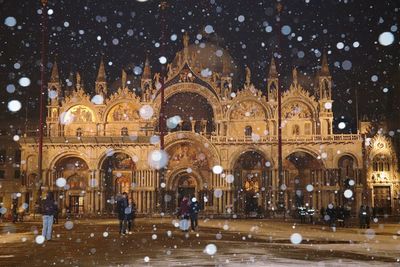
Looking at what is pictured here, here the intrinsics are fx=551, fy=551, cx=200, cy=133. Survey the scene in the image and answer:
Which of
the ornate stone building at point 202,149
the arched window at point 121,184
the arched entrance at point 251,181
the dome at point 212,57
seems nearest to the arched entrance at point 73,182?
the ornate stone building at point 202,149

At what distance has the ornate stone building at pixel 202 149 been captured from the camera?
58.6 metres

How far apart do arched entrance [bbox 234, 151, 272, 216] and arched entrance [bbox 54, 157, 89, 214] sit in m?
17.3

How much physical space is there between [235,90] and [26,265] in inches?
→ 1999

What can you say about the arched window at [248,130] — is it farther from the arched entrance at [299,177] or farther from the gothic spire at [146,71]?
the gothic spire at [146,71]

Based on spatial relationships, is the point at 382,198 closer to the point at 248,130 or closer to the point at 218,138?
the point at 248,130

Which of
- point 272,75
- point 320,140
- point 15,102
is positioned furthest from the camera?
point 15,102

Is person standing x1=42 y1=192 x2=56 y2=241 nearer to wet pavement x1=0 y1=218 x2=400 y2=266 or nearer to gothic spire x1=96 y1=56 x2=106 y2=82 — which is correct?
wet pavement x1=0 y1=218 x2=400 y2=266

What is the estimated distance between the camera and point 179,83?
61.2 metres

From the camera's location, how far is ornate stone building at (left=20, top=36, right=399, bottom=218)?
58.6 m

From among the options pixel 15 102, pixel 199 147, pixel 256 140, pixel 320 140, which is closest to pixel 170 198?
pixel 199 147

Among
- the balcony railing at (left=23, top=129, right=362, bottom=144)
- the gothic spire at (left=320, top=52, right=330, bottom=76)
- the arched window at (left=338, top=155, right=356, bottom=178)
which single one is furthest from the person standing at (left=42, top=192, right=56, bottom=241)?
the gothic spire at (left=320, top=52, right=330, bottom=76)

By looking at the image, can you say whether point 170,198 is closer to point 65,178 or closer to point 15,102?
point 65,178

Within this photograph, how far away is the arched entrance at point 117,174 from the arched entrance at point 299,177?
17334mm

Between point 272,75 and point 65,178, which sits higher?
point 272,75
